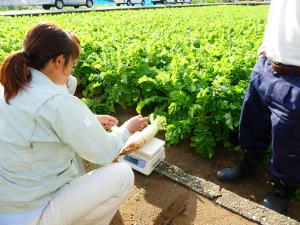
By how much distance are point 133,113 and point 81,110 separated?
10.5ft

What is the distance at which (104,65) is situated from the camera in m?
5.67

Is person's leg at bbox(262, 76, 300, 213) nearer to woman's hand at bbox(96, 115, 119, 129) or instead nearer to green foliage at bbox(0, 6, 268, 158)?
green foliage at bbox(0, 6, 268, 158)

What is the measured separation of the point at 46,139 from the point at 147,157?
1.59 metres

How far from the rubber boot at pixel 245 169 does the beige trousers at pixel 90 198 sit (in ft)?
4.94

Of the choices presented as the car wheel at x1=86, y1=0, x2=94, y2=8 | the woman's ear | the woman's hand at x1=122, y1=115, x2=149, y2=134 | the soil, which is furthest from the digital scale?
the car wheel at x1=86, y1=0, x2=94, y2=8

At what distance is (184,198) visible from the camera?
143 inches

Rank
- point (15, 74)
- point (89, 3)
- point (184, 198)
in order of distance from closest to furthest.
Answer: point (15, 74) < point (184, 198) < point (89, 3)

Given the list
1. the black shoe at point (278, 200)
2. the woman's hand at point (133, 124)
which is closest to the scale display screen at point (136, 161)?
the woman's hand at point (133, 124)

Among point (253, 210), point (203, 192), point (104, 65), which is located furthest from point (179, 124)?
point (104, 65)

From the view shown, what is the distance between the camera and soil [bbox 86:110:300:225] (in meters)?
3.39

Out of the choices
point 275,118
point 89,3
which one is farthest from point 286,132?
point 89,3

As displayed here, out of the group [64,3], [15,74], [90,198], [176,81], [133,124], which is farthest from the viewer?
[64,3]

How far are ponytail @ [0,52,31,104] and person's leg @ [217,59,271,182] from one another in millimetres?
2091

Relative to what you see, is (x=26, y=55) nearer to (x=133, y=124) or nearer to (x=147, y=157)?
(x=133, y=124)
